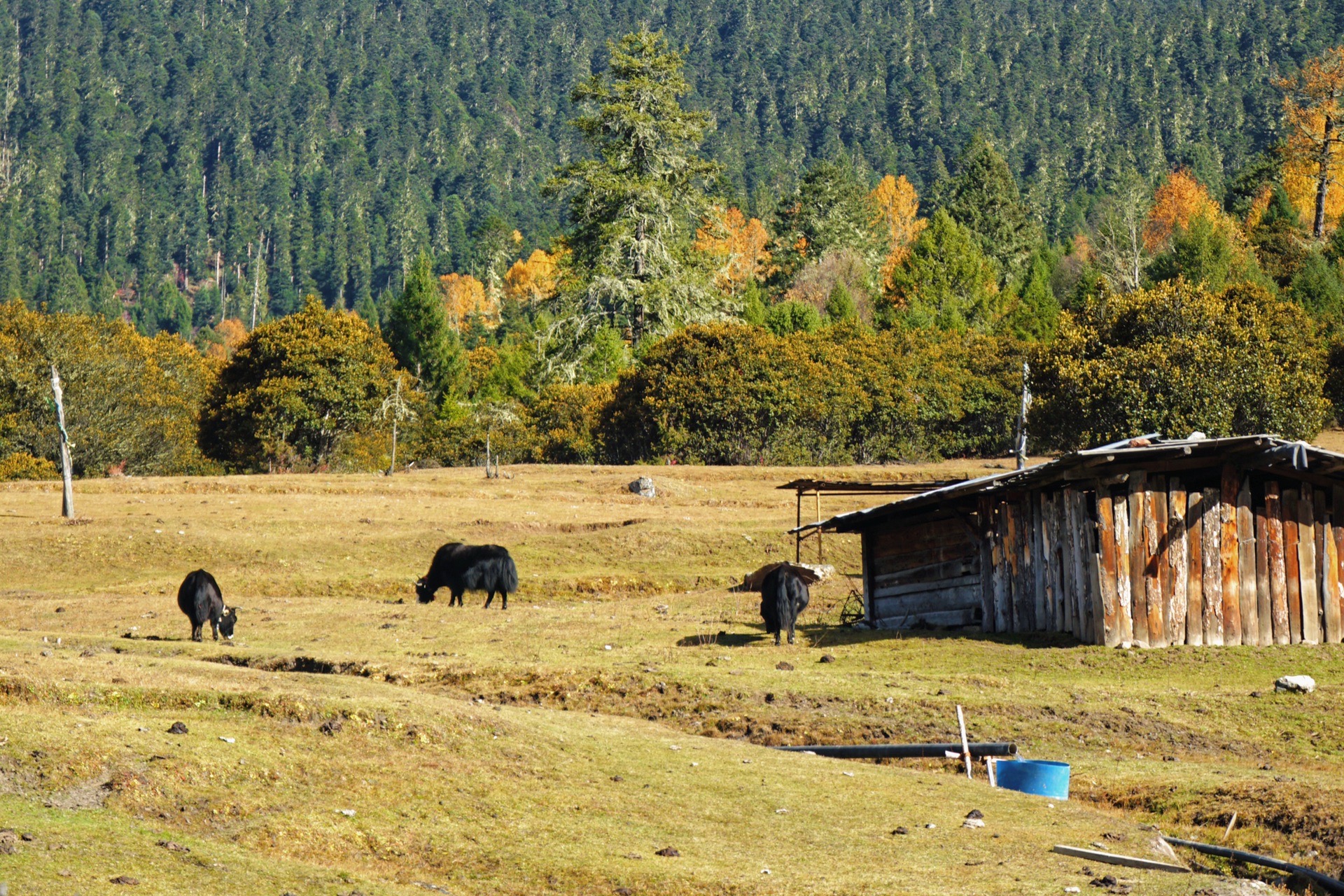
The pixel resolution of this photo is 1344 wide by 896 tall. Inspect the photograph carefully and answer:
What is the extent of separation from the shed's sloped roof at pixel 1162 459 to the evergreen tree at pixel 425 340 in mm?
84696

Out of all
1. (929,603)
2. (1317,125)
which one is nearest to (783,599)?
(929,603)

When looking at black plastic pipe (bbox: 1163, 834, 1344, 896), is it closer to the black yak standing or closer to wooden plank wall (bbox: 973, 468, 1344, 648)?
wooden plank wall (bbox: 973, 468, 1344, 648)

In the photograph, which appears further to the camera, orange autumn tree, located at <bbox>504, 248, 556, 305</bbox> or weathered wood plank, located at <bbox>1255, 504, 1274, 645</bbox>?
orange autumn tree, located at <bbox>504, 248, 556, 305</bbox>

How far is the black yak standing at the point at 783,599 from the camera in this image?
26.3m

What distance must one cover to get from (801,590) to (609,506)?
2142 cm

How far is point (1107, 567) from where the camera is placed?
24.1 m

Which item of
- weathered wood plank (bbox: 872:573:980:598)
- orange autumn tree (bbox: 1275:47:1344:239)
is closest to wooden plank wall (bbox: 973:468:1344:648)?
weathered wood plank (bbox: 872:573:980:598)

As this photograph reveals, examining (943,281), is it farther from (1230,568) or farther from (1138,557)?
(1138,557)

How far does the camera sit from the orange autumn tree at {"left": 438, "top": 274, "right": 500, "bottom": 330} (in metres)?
171

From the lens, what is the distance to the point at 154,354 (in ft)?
290

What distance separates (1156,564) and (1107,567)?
0.90m

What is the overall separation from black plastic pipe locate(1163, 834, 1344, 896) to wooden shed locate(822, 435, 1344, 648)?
11001mm

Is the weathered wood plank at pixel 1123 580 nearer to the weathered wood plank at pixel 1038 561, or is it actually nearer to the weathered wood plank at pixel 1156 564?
the weathered wood plank at pixel 1156 564

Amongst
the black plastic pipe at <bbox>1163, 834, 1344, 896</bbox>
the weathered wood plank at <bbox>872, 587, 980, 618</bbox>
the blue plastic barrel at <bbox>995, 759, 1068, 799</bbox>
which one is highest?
the weathered wood plank at <bbox>872, 587, 980, 618</bbox>
